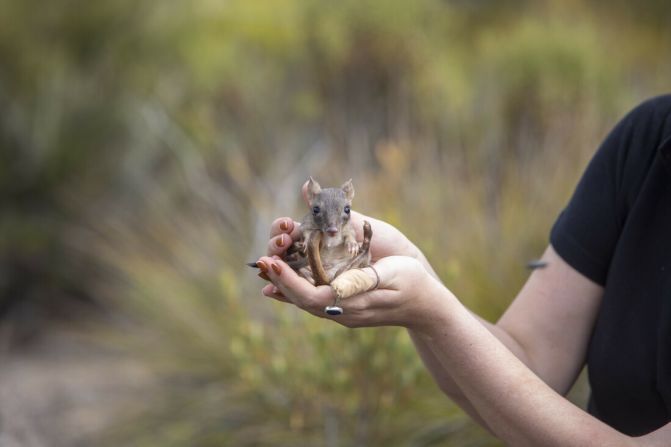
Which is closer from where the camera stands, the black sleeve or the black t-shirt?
the black t-shirt

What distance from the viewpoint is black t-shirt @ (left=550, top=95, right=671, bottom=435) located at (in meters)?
2.22

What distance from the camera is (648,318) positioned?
7.33 ft

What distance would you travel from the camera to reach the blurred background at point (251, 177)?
14.0 ft

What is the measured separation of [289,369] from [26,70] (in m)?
4.27

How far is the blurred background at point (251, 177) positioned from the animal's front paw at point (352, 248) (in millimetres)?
1571

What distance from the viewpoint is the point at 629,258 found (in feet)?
7.55

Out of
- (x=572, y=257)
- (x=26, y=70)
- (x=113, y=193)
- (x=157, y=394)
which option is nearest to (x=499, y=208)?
(x=157, y=394)

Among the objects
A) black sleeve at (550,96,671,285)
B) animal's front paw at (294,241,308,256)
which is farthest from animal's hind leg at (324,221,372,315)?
black sleeve at (550,96,671,285)

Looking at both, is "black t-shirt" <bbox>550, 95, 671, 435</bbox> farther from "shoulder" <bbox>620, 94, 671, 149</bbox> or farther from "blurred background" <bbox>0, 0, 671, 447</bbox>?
"blurred background" <bbox>0, 0, 671, 447</bbox>

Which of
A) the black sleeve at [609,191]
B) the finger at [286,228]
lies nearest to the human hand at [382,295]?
the finger at [286,228]

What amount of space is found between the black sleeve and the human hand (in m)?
0.55

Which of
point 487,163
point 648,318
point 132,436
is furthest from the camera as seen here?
point 487,163

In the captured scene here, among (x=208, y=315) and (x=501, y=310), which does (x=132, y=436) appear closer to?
(x=208, y=315)

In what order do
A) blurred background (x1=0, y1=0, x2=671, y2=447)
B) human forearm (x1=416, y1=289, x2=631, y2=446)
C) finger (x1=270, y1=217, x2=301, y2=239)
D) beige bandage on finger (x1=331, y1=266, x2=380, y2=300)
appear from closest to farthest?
beige bandage on finger (x1=331, y1=266, x2=380, y2=300)
human forearm (x1=416, y1=289, x2=631, y2=446)
finger (x1=270, y1=217, x2=301, y2=239)
blurred background (x1=0, y1=0, x2=671, y2=447)
